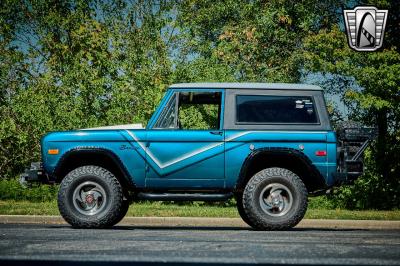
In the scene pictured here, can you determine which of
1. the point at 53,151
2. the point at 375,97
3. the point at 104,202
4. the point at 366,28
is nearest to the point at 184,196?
the point at 104,202

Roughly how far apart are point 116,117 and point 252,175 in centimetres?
998

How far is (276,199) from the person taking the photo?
33.5 feet

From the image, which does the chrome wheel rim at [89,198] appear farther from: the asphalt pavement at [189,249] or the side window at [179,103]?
the side window at [179,103]

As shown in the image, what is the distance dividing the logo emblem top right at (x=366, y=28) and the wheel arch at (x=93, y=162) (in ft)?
39.5

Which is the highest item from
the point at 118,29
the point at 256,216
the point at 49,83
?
the point at 118,29

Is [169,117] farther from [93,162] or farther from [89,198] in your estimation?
[89,198]

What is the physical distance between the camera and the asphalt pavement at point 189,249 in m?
Result: 6.14

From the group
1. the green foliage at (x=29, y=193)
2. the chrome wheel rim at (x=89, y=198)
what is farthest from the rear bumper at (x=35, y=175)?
the green foliage at (x=29, y=193)

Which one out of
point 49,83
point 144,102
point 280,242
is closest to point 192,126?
point 144,102

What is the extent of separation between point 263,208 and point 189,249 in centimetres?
326

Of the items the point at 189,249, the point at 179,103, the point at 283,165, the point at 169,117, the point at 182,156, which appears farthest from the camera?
the point at 283,165

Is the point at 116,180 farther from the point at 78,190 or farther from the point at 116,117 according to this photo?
the point at 116,117

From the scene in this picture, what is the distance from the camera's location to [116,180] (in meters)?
10.2

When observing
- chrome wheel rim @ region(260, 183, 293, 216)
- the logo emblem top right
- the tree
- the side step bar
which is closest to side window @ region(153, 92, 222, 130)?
the side step bar
